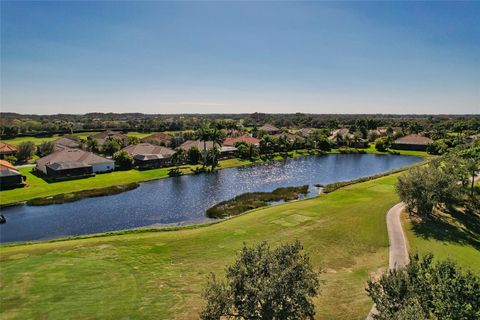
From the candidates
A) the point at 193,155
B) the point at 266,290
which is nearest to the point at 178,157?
the point at 193,155

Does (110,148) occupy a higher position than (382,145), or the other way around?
(110,148)

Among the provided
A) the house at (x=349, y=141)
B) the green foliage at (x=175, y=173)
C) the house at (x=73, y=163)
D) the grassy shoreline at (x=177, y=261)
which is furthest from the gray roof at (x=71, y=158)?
the house at (x=349, y=141)

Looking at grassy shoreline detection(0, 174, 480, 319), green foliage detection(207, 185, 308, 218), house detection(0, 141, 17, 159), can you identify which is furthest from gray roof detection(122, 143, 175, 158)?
grassy shoreline detection(0, 174, 480, 319)

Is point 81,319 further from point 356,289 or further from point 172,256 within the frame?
point 356,289

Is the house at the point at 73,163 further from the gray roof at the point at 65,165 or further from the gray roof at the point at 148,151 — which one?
the gray roof at the point at 148,151

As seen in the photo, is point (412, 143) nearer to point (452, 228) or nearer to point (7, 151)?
point (452, 228)

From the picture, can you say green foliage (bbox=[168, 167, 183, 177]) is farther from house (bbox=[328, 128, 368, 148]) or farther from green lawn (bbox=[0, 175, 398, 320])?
house (bbox=[328, 128, 368, 148])

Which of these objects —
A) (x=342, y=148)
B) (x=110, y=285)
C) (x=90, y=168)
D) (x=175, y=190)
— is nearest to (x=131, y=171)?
(x=90, y=168)
